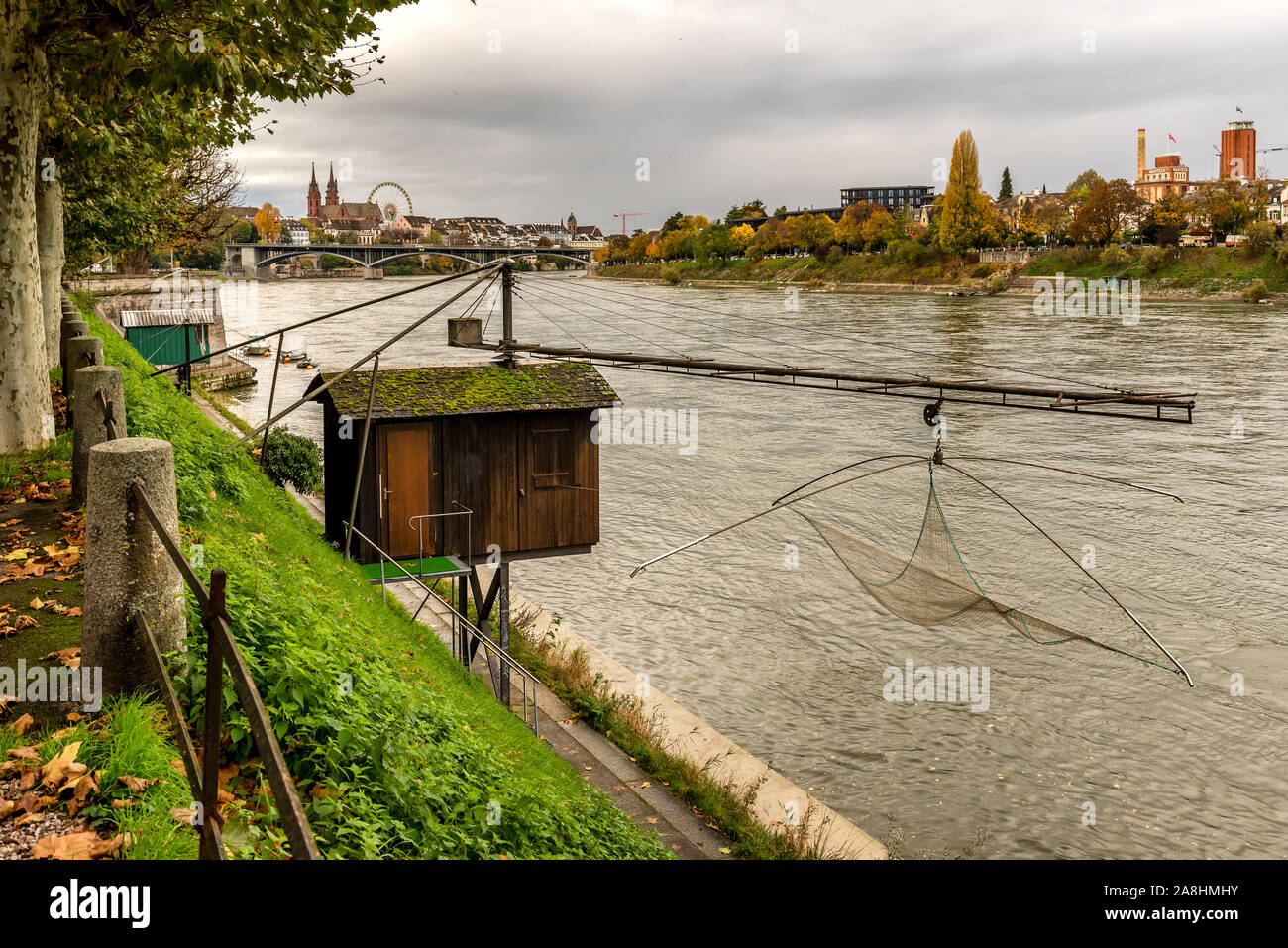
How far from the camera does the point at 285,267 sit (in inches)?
6152

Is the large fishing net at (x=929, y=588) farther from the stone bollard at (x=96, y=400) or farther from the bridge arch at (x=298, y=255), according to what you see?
the bridge arch at (x=298, y=255)

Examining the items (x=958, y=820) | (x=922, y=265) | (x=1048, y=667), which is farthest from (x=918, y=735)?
(x=922, y=265)

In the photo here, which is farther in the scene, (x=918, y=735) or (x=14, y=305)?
(x=918, y=735)

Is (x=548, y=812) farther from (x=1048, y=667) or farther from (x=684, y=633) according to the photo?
(x=1048, y=667)

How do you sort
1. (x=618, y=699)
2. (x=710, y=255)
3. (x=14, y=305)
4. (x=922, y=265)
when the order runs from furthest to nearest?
(x=710, y=255) → (x=922, y=265) → (x=618, y=699) → (x=14, y=305)

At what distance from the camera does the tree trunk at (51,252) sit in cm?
1941

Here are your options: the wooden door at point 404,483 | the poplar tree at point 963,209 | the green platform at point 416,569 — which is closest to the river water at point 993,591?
the green platform at point 416,569

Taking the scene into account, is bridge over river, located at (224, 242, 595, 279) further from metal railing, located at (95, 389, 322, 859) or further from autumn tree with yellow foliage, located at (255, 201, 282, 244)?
metal railing, located at (95, 389, 322, 859)

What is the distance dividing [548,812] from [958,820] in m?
9.13

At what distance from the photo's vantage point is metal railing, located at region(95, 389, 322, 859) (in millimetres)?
3752

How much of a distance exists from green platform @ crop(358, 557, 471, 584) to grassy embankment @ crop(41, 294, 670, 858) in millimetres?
3228
